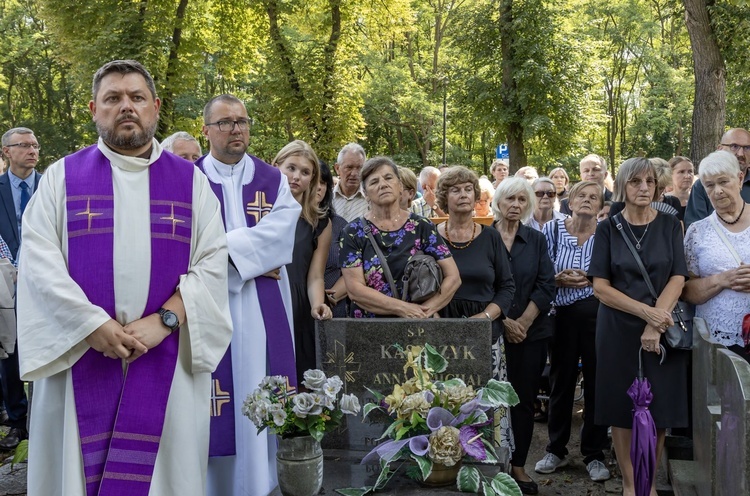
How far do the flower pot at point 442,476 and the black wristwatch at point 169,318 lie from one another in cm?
136

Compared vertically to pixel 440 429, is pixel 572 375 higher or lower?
lower

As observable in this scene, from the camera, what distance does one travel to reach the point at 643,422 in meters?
4.66

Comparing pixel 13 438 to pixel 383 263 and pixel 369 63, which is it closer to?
pixel 383 263

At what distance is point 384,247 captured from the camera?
4.60 m

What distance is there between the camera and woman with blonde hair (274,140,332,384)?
4930mm

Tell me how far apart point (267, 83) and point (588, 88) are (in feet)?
29.3

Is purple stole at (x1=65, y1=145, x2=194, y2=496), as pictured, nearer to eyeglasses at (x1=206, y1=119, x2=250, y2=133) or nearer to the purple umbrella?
eyeglasses at (x1=206, y1=119, x2=250, y2=133)

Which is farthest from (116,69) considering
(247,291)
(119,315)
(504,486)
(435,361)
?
(504,486)

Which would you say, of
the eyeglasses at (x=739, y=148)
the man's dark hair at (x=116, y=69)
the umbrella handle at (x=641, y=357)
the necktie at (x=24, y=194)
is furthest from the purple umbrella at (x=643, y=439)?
the necktie at (x=24, y=194)

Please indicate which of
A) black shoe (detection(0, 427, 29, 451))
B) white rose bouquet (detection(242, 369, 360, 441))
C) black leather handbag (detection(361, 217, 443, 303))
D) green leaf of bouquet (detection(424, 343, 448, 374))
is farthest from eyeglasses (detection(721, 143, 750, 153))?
black shoe (detection(0, 427, 29, 451))

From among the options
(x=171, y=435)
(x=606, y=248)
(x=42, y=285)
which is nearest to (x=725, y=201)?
(x=606, y=248)

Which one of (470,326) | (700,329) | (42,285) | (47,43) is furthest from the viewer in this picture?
(47,43)

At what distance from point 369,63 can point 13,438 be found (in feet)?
83.2

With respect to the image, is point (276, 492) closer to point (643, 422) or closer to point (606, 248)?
point (643, 422)
